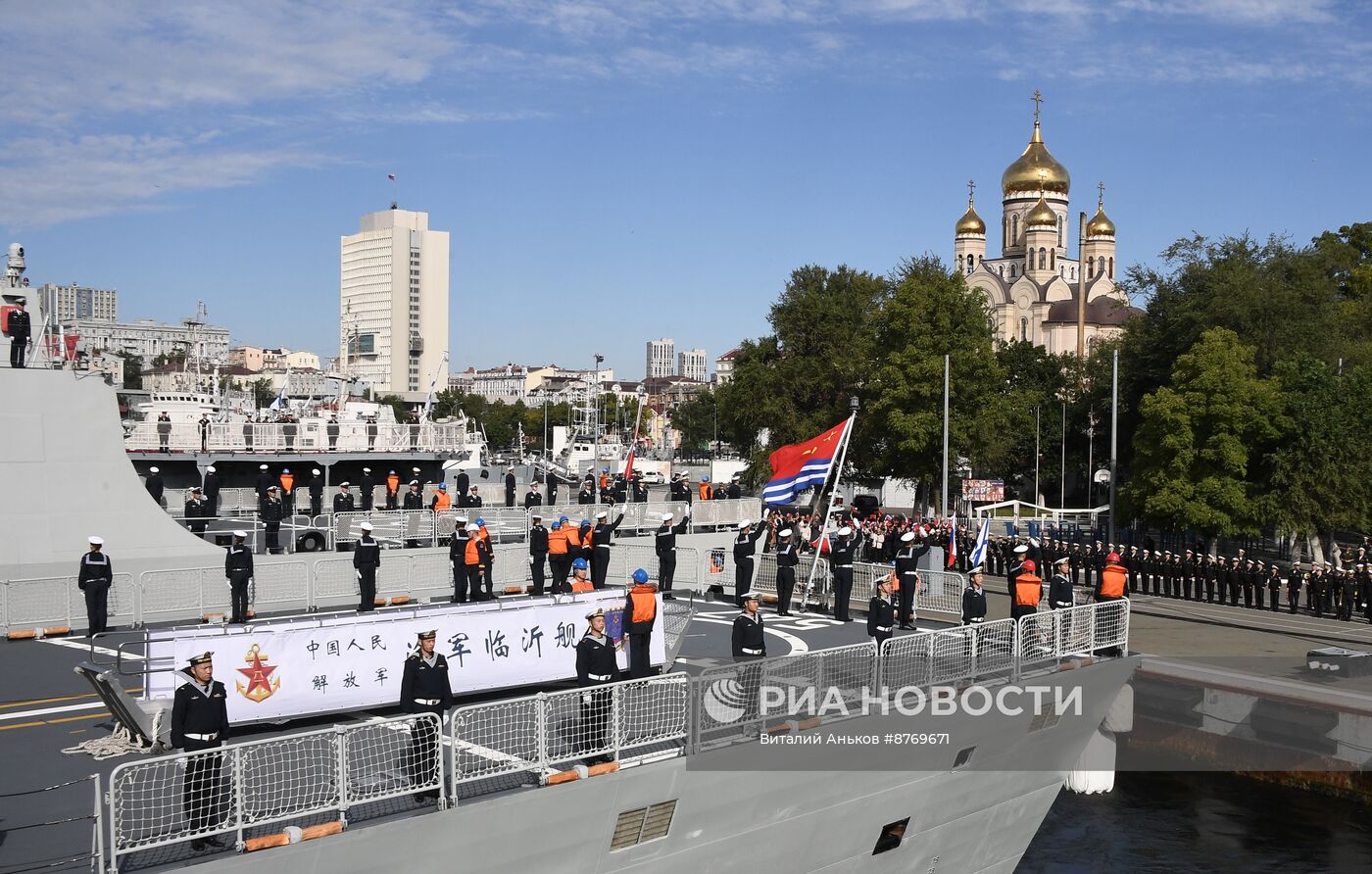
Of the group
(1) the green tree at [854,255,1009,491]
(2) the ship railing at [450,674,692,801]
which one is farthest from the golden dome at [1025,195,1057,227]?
(2) the ship railing at [450,674,692,801]

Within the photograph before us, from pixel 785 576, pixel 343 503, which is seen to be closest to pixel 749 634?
pixel 785 576

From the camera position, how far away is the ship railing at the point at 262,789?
729 cm

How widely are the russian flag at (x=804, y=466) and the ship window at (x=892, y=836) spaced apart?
7105 mm

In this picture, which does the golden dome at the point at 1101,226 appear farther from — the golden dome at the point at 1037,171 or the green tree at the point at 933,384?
the green tree at the point at 933,384

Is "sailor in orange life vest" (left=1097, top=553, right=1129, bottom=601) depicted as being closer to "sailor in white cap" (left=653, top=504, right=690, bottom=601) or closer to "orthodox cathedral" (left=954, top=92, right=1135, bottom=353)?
"sailor in white cap" (left=653, top=504, right=690, bottom=601)

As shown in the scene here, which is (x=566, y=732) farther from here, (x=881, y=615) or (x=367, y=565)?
(x=367, y=565)

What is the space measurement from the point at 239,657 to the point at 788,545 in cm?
1018

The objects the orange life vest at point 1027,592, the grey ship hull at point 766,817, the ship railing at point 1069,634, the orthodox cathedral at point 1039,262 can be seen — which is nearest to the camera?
the grey ship hull at point 766,817

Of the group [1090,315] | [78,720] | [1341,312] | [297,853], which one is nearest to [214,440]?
[78,720]

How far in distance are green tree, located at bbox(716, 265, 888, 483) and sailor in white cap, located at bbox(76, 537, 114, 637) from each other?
40.8 meters

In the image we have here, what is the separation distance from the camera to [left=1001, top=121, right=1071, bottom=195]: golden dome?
108 m

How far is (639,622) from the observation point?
12.1 m

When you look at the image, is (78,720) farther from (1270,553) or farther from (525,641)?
(1270,553)

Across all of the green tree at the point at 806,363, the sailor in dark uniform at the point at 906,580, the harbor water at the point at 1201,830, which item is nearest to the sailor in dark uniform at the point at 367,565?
the sailor in dark uniform at the point at 906,580
